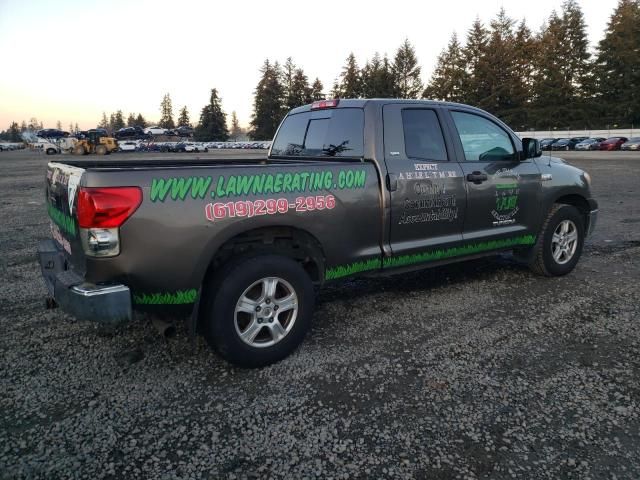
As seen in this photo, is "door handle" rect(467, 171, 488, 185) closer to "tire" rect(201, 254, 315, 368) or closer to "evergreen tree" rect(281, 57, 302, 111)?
"tire" rect(201, 254, 315, 368)

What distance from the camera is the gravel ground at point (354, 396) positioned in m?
2.37

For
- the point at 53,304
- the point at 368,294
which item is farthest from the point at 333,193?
the point at 53,304

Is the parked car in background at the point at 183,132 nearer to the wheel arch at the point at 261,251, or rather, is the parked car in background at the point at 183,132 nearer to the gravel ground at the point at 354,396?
the gravel ground at the point at 354,396

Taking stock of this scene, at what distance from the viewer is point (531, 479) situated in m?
2.24

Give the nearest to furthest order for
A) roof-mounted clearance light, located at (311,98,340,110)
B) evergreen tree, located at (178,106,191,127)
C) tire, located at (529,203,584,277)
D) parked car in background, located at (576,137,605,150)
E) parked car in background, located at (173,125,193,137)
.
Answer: roof-mounted clearance light, located at (311,98,340,110) → tire, located at (529,203,584,277) → parked car in background, located at (576,137,605,150) → parked car in background, located at (173,125,193,137) → evergreen tree, located at (178,106,191,127)

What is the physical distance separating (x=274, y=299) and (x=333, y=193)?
2.98ft

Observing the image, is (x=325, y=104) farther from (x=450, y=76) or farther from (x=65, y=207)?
(x=450, y=76)

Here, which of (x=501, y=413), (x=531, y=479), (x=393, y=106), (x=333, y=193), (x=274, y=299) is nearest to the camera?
(x=531, y=479)

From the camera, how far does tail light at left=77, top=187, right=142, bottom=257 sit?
2678mm

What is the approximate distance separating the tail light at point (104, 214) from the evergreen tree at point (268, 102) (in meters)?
87.0

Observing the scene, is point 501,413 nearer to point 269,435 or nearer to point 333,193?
point 269,435

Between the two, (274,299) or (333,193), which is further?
(333,193)

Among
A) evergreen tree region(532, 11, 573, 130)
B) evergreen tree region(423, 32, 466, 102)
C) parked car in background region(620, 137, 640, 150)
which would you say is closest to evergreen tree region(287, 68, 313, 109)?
evergreen tree region(423, 32, 466, 102)

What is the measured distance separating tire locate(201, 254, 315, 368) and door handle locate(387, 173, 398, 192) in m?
1.05
